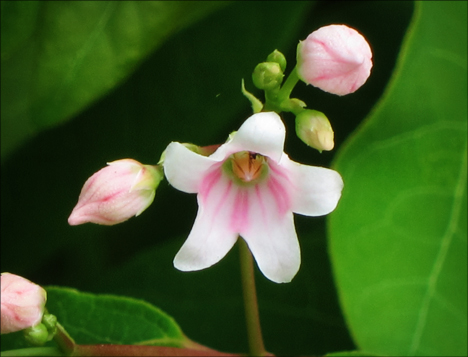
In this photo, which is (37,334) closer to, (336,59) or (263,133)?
(263,133)

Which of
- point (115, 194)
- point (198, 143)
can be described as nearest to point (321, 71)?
point (115, 194)

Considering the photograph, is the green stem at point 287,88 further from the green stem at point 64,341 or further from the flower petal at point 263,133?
the green stem at point 64,341

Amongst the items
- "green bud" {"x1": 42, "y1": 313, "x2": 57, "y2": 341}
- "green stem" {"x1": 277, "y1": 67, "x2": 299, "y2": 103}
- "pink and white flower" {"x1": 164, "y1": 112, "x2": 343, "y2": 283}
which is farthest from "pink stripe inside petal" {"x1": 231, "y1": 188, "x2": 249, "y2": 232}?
"green bud" {"x1": 42, "y1": 313, "x2": 57, "y2": 341}

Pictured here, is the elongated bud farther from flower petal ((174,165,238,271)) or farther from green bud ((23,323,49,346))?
green bud ((23,323,49,346))

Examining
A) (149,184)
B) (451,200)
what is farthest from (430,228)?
(149,184)

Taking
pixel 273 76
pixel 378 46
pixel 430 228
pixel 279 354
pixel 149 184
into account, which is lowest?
pixel 279 354

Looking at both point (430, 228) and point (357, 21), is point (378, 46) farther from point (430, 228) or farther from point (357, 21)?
point (430, 228)
